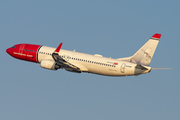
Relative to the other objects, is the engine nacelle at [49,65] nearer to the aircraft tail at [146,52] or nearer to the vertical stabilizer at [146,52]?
the aircraft tail at [146,52]

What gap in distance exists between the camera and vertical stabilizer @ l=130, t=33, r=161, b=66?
2911 inches

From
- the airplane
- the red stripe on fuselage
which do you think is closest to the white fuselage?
the airplane

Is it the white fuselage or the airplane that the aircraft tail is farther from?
the white fuselage

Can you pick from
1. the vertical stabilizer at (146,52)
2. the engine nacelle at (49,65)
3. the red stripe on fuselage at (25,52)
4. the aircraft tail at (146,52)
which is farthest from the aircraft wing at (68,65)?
the vertical stabilizer at (146,52)

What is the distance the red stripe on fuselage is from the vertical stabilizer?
21.0 m

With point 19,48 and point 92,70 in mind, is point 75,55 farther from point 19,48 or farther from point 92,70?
point 19,48

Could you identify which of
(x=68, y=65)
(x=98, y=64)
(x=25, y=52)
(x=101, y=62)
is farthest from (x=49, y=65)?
(x=101, y=62)

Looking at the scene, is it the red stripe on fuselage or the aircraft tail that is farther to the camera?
the red stripe on fuselage

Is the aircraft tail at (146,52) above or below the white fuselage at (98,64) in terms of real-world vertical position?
above

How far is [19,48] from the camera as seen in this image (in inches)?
3211

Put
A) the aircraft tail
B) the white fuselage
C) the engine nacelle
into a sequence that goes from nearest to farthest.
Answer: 1. the white fuselage
2. the aircraft tail
3. the engine nacelle

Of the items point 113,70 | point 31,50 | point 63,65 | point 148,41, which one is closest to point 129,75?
point 113,70

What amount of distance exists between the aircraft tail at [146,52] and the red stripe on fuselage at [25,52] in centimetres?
2076

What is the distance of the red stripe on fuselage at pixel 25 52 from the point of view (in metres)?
79.4
